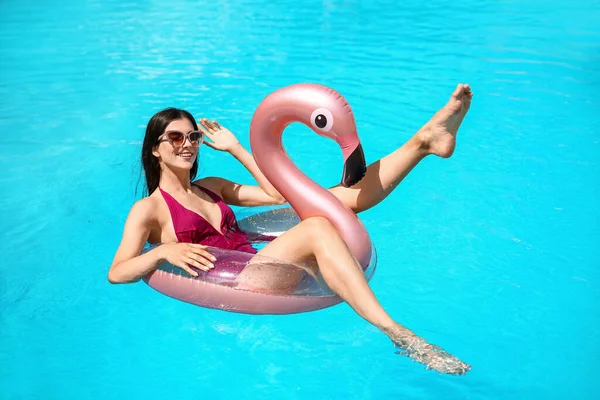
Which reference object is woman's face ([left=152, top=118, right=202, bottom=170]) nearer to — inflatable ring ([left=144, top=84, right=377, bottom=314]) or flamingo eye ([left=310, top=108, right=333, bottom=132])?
inflatable ring ([left=144, top=84, right=377, bottom=314])

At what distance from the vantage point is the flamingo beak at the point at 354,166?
326 centimetres

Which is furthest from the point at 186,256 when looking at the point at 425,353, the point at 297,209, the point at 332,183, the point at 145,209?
the point at 332,183

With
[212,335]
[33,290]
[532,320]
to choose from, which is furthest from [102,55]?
[532,320]

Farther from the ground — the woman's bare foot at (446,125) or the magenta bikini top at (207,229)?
the woman's bare foot at (446,125)

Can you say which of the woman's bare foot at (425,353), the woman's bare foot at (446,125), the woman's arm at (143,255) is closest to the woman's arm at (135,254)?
the woman's arm at (143,255)

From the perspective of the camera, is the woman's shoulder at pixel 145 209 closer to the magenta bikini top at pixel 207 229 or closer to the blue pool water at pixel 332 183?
the magenta bikini top at pixel 207 229

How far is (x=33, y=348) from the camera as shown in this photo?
3723 mm

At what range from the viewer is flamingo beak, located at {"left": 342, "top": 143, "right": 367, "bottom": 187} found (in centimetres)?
326

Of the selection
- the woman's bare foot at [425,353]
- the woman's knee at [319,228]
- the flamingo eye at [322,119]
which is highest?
the flamingo eye at [322,119]

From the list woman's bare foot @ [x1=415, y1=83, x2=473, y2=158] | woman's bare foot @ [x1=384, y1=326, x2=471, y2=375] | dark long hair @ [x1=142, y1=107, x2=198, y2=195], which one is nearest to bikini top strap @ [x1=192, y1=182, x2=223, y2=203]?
dark long hair @ [x1=142, y1=107, x2=198, y2=195]

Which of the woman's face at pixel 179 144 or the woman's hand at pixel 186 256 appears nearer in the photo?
the woman's hand at pixel 186 256

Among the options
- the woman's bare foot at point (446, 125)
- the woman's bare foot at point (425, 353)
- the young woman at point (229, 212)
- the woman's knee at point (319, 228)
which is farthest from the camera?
the woman's bare foot at point (446, 125)

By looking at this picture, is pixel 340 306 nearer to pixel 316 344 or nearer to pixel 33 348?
pixel 316 344

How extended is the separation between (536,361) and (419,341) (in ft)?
2.97
